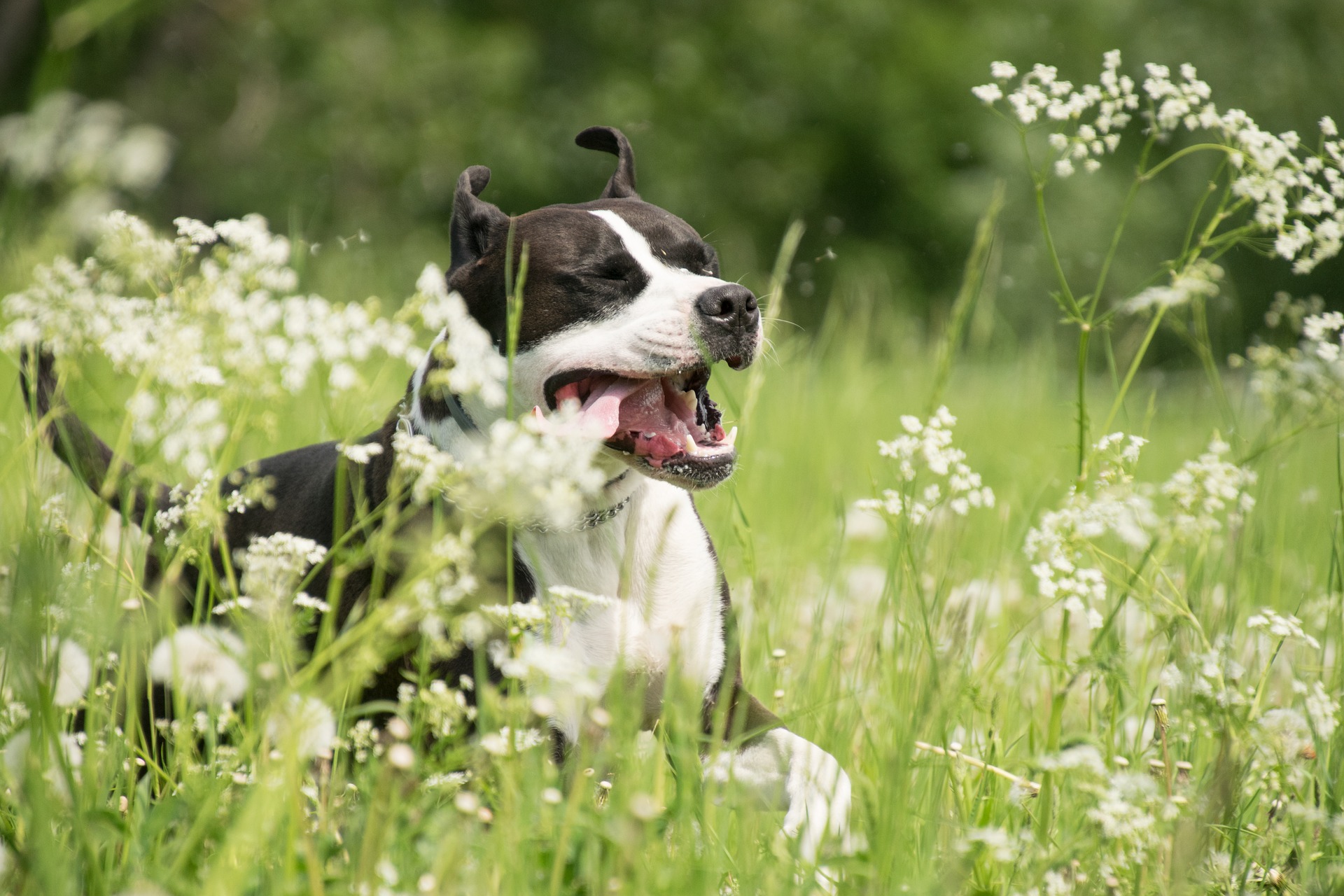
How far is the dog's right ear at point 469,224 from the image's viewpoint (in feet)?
10.9

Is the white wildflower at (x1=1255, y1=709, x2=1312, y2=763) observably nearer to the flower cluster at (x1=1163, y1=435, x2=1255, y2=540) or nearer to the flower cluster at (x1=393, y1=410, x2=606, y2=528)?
the flower cluster at (x1=1163, y1=435, x2=1255, y2=540)

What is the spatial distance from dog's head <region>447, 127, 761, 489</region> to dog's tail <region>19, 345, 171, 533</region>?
96 centimetres

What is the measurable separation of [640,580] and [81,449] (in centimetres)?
131

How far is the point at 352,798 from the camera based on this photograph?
224 centimetres

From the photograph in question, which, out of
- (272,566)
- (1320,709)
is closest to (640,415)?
(272,566)

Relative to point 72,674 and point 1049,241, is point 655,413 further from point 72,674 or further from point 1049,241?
point 72,674

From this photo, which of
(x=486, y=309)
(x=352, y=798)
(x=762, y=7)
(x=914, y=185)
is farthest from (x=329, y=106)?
(x=352, y=798)

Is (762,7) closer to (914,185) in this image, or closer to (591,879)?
(914,185)

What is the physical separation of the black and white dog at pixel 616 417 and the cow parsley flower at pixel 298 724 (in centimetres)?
106

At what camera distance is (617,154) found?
3.75 meters

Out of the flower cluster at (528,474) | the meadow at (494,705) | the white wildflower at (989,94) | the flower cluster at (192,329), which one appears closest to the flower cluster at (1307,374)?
the meadow at (494,705)

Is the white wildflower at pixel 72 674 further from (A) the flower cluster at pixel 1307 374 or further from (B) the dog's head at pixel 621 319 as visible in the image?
(A) the flower cluster at pixel 1307 374

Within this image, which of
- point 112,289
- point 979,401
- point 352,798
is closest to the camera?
point 112,289

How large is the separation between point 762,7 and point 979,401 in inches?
482
